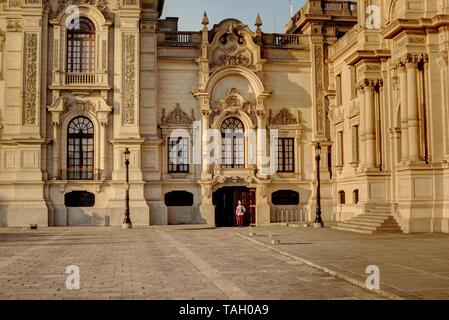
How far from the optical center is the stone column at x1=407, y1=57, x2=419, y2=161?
93.0 feet

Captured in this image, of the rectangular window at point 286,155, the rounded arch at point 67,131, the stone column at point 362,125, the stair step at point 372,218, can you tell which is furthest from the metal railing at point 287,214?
the rounded arch at point 67,131

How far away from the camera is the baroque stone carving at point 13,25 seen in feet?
127

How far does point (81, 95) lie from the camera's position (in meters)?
39.2

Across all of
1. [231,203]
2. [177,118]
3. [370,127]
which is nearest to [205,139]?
[177,118]

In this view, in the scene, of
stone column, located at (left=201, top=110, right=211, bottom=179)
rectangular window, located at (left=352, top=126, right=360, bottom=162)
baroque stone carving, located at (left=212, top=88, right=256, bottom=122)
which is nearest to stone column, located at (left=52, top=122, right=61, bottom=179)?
stone column, located at (left=201, top=110, right=211, bottom=179)

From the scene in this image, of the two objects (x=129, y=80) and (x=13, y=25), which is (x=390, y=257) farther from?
(x=13, y=25)

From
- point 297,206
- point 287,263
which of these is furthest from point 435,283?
point 297,206

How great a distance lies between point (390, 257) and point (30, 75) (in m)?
27.4

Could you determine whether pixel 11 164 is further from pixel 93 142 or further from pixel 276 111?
pixel 276 111

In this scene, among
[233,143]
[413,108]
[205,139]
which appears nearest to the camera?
[413,108]

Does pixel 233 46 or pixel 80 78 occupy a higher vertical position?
pixel 233 46

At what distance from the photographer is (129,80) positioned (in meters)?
39.1

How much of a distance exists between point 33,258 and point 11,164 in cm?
2058

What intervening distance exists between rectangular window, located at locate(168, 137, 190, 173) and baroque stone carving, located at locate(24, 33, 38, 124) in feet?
27.1
